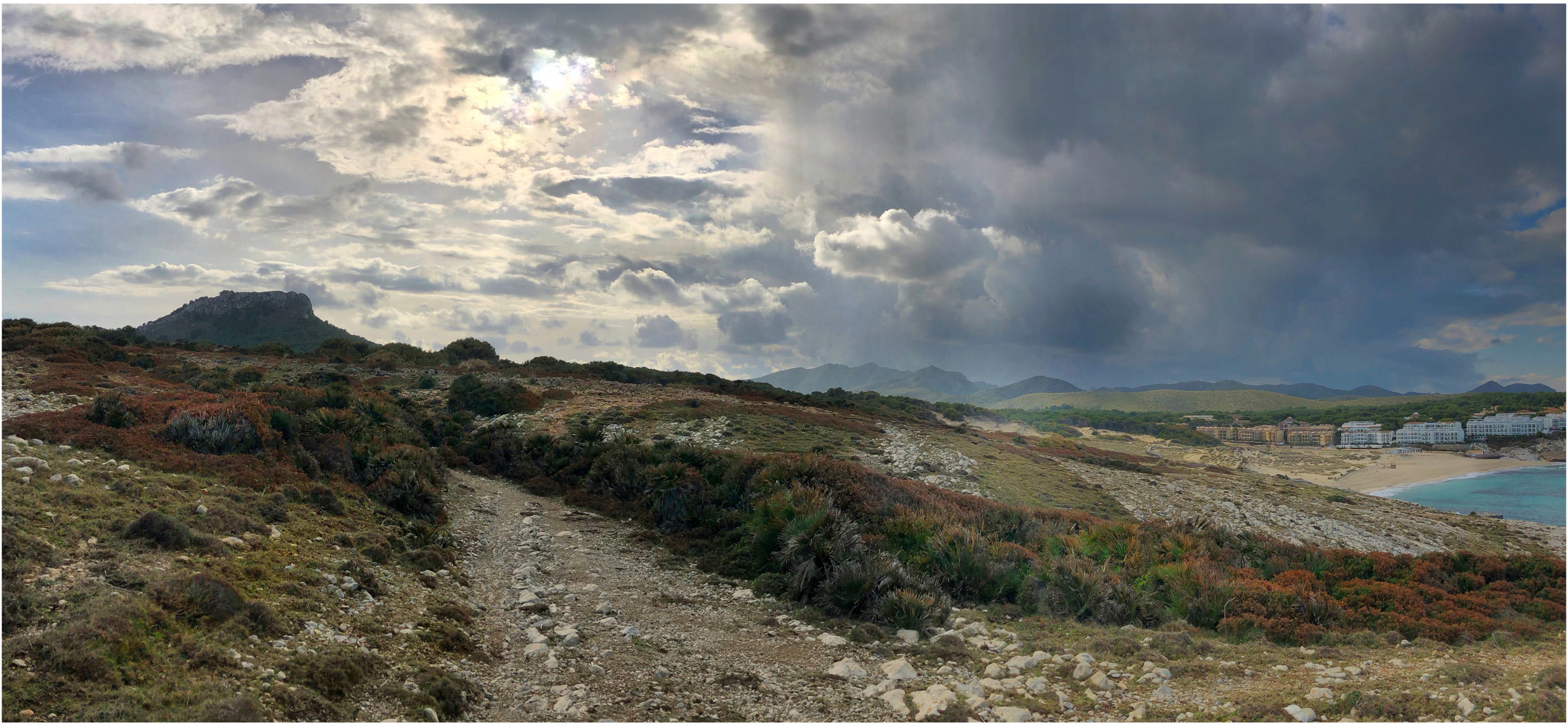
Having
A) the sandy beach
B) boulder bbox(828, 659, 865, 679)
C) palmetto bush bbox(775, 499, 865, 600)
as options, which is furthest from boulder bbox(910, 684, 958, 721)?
the sandy beach

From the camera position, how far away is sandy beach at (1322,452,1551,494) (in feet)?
42.5

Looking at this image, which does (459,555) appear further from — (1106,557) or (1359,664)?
(1359,664)

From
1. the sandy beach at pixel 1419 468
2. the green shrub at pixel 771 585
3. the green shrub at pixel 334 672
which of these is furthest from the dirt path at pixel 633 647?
the sandy beach at pixel 1419 468

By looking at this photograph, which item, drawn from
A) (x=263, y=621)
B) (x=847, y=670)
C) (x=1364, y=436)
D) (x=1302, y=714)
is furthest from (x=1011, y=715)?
(x=1364, y=436)

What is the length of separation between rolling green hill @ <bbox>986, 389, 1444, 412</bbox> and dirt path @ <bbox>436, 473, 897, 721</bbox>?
112346mm

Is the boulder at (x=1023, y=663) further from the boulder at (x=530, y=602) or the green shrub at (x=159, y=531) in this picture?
the green shrub at (x=159, y=531)

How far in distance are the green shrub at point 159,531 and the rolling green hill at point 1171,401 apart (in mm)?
118470

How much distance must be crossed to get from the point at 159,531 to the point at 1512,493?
21.9 metres

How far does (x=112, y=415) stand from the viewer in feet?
39.8

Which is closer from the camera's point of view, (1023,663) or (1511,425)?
(1023,663)

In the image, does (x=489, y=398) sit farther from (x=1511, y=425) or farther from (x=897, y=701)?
(x=1511, y=425)

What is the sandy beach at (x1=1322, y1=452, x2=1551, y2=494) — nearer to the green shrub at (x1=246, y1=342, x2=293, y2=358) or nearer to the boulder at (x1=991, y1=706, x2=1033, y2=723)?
the boulder at (x1=991, y1=706, x2=1033, y2=723)

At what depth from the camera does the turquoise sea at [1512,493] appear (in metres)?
10.5

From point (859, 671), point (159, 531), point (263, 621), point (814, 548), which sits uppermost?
point (159, 531)
